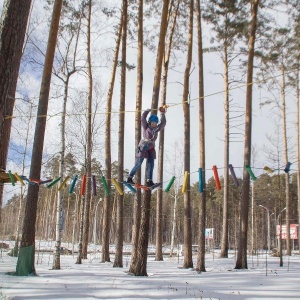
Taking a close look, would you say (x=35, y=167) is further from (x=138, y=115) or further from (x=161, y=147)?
(x=161, y=147)

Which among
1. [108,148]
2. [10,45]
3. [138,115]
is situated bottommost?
[10,45]

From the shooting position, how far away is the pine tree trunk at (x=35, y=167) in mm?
8320

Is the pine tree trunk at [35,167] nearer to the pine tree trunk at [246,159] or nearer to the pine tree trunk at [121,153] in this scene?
the pine tree trunk at [121,153]

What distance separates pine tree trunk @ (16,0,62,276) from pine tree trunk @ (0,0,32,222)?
4.34 m

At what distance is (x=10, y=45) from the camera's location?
4.19 meters

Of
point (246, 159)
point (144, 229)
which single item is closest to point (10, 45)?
point (144, 229)

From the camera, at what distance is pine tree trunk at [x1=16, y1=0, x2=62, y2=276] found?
27.3 feet

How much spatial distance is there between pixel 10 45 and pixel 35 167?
4.84m

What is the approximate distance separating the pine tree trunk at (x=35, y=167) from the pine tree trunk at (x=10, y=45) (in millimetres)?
4338

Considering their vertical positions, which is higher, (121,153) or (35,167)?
(121,153)

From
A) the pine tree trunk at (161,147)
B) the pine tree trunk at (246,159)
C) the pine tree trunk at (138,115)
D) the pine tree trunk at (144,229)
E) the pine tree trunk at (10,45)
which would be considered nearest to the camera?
the pine tree trunk at (10,45)

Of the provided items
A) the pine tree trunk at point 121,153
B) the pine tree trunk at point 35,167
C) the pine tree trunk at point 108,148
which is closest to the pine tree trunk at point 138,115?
the pine tree trunk at point 121,153

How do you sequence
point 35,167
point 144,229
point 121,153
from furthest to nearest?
point 121,153, point 35,167, point 144,229

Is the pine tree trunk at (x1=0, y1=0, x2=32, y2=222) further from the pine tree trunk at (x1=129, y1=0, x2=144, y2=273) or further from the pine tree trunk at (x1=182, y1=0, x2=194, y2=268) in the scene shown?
the pine tree trunk at (x1=182, y1=0, x2=194, y2=268)
